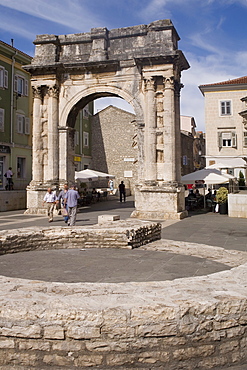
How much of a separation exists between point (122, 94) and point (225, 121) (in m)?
20.4

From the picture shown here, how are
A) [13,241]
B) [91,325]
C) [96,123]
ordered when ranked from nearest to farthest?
[91,325] → [13,241] → [96,123]

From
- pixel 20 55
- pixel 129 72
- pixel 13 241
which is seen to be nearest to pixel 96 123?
pixel 20 55

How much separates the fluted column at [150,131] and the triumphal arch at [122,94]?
42mm

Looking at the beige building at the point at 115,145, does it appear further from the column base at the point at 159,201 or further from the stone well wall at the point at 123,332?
the stone well wall at the point at 123,332

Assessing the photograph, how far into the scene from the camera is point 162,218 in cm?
1575

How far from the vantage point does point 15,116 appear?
28.9 metres

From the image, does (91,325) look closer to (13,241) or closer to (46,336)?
(46,336)

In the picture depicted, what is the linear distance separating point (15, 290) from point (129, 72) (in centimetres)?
1421

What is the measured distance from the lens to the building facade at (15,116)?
90.0ft

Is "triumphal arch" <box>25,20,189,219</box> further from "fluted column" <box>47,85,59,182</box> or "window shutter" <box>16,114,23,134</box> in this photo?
"window shutter" <box>16,114,23,134</box>

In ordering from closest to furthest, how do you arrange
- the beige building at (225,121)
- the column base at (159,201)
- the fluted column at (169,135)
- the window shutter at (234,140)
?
the column base at (159,201) < the fluted column at (169,135) < the window shutter at (234,140) < the beige building at (225,121)

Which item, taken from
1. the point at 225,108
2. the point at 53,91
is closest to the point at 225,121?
the point at 225,108

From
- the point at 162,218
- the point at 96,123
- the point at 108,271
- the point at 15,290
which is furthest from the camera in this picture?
the point at 96,123

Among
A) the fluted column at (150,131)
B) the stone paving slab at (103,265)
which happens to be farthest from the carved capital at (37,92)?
the stone paving slab at (103,265)
